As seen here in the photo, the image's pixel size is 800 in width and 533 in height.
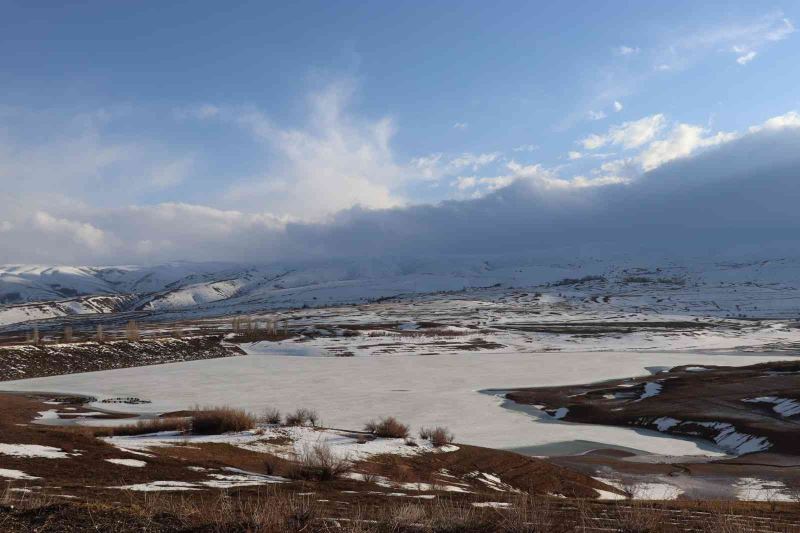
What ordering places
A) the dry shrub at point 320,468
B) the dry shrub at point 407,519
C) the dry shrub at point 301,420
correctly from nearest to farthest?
the dry shrub at point 407,519 → the dry shrub at point 320,468 → the dry shrub at point 301,420

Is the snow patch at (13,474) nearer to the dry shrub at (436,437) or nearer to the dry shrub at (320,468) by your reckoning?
the dry shrub at (320,468)

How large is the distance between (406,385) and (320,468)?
28125mm

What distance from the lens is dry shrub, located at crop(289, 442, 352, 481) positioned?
14.9 m

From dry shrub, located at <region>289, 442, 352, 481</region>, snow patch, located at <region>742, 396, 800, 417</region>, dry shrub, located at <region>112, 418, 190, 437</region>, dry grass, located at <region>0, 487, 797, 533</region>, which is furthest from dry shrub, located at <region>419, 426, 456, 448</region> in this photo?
snow patch, located at <region>742, 396, 800, 417</region>

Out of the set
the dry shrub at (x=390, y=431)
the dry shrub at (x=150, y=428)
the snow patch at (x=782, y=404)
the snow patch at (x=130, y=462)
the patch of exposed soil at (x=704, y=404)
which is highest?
the snow patch at (x=130, y=462)

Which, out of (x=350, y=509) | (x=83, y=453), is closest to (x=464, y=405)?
(x=83, y=453)

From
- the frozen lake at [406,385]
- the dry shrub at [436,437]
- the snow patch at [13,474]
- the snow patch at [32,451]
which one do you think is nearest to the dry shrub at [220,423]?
the snow patch at [32,451]

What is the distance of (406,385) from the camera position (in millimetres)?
43031

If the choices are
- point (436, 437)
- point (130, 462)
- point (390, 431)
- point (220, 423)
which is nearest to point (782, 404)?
point (436, 437)

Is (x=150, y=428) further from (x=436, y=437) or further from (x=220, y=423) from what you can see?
(x=436, y=437)

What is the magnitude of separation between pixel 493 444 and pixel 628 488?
7.32 m

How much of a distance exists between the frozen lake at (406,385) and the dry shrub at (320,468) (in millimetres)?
10999

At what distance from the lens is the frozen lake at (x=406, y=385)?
1147 inches

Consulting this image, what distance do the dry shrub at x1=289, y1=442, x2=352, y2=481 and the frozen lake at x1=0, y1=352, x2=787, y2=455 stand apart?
36.1 feet
